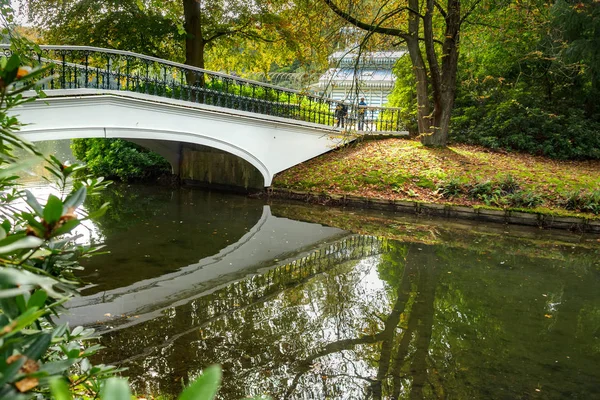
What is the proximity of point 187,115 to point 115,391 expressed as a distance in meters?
10.7

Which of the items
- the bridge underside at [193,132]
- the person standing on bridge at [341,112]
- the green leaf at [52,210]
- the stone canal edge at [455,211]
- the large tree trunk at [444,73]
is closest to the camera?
the green leaf at [52,210]

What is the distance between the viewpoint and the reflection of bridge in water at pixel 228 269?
4.90 m

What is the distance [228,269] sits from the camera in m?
6.61

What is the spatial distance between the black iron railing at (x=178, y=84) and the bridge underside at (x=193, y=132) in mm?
390

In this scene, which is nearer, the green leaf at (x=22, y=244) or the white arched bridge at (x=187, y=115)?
the green leaf at (x=22, y=244)

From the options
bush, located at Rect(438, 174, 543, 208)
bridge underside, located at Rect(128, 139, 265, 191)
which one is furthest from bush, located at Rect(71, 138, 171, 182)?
bush, located at Rect(438, 174, 543, 208)

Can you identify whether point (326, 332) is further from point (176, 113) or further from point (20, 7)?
point (20, 7)

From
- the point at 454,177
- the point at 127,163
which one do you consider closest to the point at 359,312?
the point at 454,177

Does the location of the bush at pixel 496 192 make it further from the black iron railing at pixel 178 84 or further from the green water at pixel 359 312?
the black iron railing at pixel 178 84

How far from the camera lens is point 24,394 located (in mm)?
551

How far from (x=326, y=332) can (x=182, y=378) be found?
61.3 inches

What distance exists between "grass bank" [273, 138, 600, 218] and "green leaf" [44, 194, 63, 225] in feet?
35.9

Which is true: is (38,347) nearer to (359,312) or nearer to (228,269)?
(359,312)

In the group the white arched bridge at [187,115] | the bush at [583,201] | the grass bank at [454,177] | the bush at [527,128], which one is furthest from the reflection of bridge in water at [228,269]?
the bush at [527,128]
